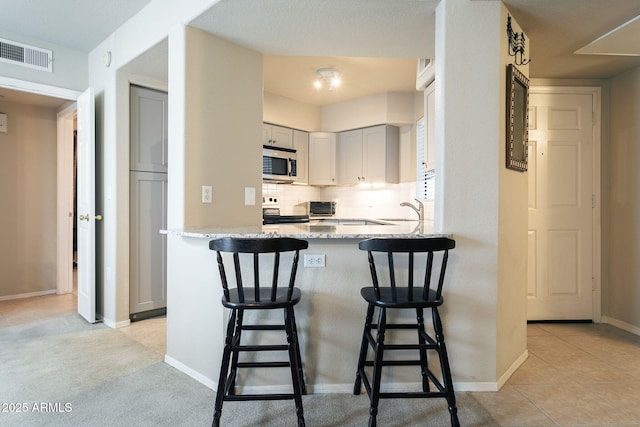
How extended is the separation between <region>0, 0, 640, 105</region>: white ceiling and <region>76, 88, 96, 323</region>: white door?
0.58 m

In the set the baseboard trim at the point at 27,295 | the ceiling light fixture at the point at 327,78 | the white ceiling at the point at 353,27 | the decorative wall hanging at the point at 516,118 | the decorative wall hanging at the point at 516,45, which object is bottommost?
the baseboard trim at the point at 27,295

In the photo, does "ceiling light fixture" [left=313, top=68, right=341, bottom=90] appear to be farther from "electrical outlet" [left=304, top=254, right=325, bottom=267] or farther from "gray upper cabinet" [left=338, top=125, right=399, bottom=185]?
"electrical outlet" [left=304, top=254, right=325, bottom=267]

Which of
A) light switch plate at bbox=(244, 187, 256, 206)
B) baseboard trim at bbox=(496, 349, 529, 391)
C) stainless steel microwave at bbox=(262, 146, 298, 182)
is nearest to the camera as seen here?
baseboard trim at bbox=(496, 349, 529, 391)

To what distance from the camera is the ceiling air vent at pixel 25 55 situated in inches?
123

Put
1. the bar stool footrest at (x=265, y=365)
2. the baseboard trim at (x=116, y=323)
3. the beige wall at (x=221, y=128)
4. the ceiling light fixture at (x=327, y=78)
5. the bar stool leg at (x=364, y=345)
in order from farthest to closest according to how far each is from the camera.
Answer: the ceiling light fixture at (x=327, y=78) < the baseboard trim at (x=116, y=323) < the beige wall at (x=221, y=128) < the bar stool leg at (x=364, y=345) < the bar stool footrest at (x=265, y=365)

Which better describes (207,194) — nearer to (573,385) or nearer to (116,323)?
(116,323)

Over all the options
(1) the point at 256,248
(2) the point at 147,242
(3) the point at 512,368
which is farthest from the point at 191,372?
(3) the point at 512,368

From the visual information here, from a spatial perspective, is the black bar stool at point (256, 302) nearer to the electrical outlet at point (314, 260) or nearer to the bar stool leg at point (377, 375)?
the electrical outlet at point (314, 260)

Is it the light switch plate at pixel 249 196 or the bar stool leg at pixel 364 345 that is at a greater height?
the light switch plate at pixel 249 196

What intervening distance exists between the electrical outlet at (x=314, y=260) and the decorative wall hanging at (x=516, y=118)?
1241mm

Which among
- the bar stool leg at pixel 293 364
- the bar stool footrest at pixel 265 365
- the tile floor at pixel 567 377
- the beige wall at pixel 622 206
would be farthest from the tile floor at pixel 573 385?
the bar stool footrest at pixel 265 365

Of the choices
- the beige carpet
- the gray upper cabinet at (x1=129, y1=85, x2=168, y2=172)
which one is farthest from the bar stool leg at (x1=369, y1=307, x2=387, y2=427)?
the gray upper cabinet at (x1=129, y1=85, x2=168, y2=172)

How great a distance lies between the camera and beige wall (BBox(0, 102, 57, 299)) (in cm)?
415

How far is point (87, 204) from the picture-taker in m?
3.42
